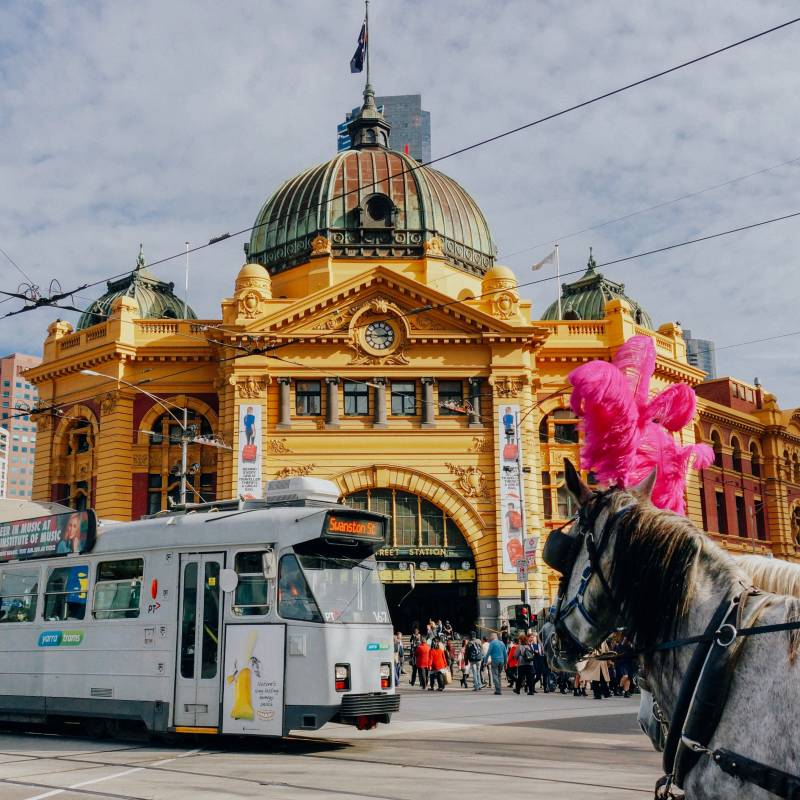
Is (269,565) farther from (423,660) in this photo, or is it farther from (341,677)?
(423,660)

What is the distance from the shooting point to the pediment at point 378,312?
136ft

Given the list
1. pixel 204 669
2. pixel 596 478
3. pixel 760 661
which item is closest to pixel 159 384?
pixel 204 669

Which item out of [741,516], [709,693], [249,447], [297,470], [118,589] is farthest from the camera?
[741,516]

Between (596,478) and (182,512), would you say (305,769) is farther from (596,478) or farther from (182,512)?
(596,478)

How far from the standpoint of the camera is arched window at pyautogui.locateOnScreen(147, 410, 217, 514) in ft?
139

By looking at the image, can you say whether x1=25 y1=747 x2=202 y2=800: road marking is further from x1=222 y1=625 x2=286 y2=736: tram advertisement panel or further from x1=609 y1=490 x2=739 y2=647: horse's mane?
x1=609 y1=490 x2=739 y2=647: horse's mane

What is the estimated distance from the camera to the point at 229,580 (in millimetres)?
14602

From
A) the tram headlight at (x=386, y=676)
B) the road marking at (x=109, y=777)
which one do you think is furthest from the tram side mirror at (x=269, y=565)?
the road marking at (x=109, y=777)

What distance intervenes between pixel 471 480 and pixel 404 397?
15.4 ft

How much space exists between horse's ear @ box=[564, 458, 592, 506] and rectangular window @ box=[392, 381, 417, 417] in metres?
36.4

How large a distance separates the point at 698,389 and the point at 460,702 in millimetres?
40423

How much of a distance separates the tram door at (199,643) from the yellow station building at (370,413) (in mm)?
24069

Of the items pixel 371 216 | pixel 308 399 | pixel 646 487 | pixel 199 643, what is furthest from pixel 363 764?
pixel 371 216

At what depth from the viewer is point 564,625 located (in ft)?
17.4
